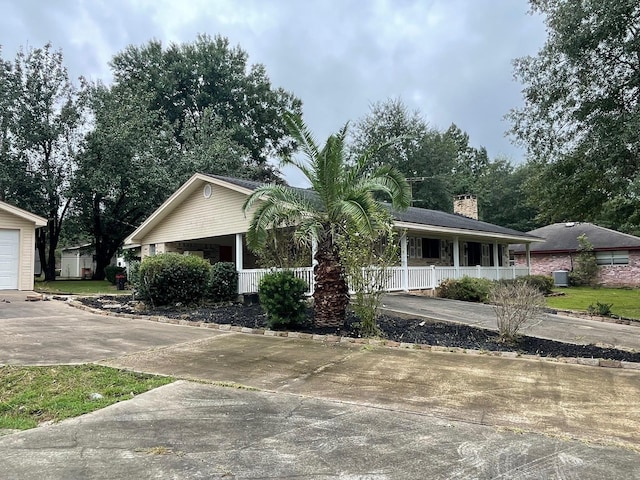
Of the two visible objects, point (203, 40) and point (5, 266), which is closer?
point (5, 266)

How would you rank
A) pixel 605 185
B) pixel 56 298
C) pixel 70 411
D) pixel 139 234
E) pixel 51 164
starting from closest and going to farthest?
pixel 70 411
pixel 605 185
pixel 56 298
pixel 139 234
pixel 51 164

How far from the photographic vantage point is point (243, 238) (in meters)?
16.8

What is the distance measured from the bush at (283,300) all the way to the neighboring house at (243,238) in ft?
12.0

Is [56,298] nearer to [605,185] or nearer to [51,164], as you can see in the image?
[51,164]

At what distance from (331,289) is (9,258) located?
14.5 meters

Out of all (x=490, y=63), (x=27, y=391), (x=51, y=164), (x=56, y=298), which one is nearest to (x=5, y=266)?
(x=56, y=298)

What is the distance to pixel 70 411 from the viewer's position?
439 centimetres

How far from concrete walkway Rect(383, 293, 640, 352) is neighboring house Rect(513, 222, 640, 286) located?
16.2 metres

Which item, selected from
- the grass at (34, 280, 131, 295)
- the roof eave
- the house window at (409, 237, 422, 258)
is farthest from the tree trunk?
the grass at (34, 280, 131, 295)

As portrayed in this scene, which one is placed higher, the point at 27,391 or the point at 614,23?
the point at 614,23

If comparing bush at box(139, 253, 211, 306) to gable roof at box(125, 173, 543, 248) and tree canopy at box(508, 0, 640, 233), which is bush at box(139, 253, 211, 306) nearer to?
gable roof at box(125, 173, 543, 248)

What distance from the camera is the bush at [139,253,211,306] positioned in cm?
1245

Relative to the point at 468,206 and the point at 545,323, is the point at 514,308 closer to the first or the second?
the point at 545,323

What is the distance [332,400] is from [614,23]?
11.6 metres
